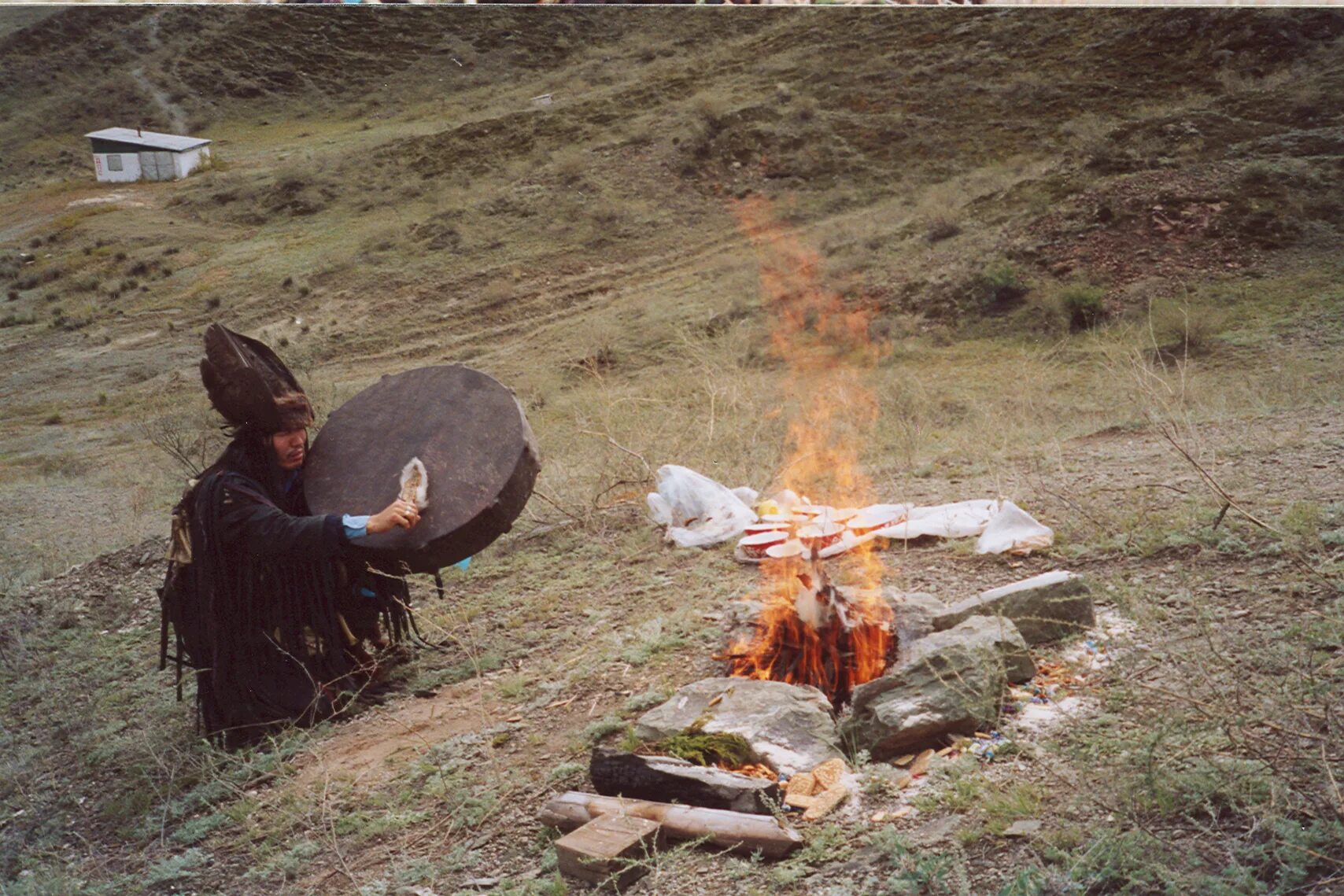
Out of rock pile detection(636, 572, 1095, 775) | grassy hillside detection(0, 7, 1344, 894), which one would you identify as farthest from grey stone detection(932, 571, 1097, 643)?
grassy hillside detection(0, 7, 1344, 894)

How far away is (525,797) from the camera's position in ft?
8.84

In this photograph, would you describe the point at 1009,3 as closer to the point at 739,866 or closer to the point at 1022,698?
the point at 1022,698

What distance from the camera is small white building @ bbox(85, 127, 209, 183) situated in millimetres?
7395

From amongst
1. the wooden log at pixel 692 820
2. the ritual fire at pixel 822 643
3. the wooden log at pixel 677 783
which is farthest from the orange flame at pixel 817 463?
the wooden log at pixel 692 820

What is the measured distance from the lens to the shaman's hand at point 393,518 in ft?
10.3

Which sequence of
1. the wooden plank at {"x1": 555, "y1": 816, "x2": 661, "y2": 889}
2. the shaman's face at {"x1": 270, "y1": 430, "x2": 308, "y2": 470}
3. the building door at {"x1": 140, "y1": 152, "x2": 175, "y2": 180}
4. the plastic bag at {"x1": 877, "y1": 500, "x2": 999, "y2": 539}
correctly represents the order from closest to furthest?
the wooden plank at {"x1": 555, "y1": 816, "x2": 661, "y2": 889}, the shaman's face at {"x1": 270, "y1": 430, "x2": 308, "y2": 470}, the plastic bag at {"x1": 877, "y1": 500, "x2": 999, "y2": 539}, the building door at {"x1": 140, "y1": 152, "x2": 175, "y2": 180}

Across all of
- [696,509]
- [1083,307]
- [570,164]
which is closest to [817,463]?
[696,509]

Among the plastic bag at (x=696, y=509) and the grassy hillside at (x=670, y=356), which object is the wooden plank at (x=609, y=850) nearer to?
the grassy hillside at (x=670, y=356)

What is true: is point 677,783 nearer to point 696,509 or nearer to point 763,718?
point 763,718

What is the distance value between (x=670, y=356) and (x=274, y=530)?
20.1 feet

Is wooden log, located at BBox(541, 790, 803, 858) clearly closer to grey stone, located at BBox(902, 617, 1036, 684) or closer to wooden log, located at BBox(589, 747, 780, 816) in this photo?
wooden log, located at BBox(589, 747, 780, 816)

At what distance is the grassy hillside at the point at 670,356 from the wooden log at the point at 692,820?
0.21 feet

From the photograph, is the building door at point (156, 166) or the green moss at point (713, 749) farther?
the building door at point (156, 166)

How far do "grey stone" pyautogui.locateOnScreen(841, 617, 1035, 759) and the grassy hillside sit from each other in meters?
0.21
